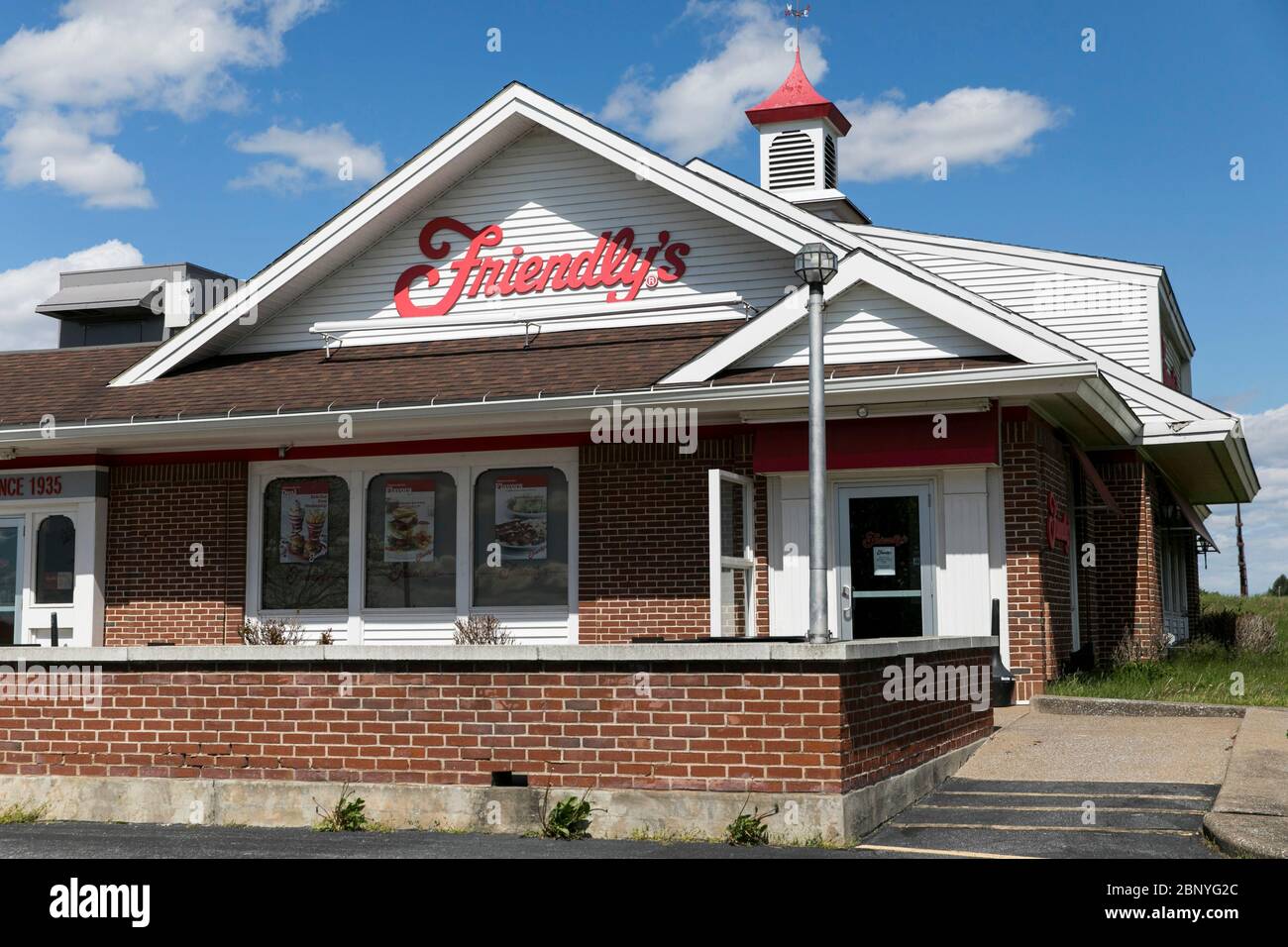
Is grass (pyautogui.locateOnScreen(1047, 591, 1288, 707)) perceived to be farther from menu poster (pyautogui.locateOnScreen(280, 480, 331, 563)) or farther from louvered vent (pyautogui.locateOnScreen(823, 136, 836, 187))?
louvered vent (pyautogui.locateOnScreen(823, 136, 836, 187))

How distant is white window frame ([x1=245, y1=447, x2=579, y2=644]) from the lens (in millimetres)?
15422

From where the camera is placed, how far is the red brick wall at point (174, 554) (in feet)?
53.7

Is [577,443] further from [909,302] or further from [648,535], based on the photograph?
[909,302]

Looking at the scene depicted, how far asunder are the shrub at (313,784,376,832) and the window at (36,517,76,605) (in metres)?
9.18

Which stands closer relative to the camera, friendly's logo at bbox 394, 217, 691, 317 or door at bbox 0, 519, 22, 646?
friendly's logo at bbox 394, 217, 691, 317

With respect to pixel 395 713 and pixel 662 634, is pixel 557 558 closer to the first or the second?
pixel 662 634

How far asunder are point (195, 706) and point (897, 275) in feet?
25.7

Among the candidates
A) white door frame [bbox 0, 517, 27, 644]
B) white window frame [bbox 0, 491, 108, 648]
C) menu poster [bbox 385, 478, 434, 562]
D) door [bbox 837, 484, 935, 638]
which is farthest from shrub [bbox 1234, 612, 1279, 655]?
white door frame [bbox 0, 517, 27, 644]

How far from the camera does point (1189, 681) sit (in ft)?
47.8

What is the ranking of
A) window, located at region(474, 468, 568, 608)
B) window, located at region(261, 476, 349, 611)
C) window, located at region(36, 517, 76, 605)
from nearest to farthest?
window, located at region(474, 468, 568, 608) < window, located at region(261, 476, 349, 611) < window, located at region(36, 517, 76, 605)

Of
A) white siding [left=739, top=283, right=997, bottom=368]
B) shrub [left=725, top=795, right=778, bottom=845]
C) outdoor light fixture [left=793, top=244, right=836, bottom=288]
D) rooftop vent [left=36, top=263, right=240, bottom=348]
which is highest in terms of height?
rooftop vent [left=36, top=263, right=240, bottom=348]

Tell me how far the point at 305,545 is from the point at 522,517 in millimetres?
2622

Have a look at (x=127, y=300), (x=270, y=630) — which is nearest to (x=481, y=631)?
(x=270, y=630)
